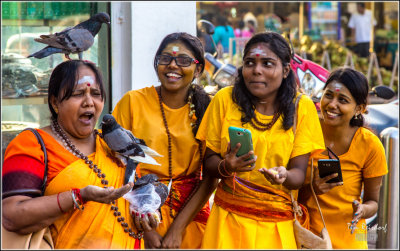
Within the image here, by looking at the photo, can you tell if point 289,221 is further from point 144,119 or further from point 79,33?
point 79,33

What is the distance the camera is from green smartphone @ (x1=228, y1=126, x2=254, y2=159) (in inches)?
93.7

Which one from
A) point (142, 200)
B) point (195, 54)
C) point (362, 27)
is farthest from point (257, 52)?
point (362, 27)

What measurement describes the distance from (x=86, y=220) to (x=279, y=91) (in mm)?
1212

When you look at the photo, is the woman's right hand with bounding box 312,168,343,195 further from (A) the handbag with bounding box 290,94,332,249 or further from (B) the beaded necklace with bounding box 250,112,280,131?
(B) the beaded necklace with bounding box 250,112,280,131

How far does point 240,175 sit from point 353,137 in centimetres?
81

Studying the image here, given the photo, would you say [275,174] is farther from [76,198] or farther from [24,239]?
[24,239]

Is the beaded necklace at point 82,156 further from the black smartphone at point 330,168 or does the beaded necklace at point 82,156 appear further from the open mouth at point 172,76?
the black smartphone at point 330,168

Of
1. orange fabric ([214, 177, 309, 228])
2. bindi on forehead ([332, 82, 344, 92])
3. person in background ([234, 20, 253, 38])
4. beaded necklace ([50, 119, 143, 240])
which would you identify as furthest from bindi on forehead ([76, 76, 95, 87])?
person in background ([234, 20, 253, 38])

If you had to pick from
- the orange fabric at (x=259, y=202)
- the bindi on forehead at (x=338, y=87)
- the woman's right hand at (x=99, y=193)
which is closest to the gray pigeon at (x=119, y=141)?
the woman's right hand at (x=99, y=193)

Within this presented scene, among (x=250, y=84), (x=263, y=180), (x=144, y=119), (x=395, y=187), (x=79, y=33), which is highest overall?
(x=79, y=33)

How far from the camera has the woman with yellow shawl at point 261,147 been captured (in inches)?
102

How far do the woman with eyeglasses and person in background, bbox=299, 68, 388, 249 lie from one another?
65cm

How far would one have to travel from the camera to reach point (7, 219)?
217cm

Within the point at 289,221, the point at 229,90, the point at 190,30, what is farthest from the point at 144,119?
the point at 190,30
